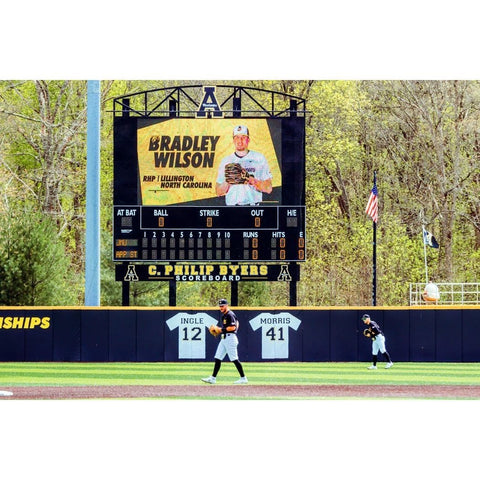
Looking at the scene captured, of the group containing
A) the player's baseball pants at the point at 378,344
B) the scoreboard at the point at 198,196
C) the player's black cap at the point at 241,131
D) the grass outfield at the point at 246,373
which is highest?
the player's black cap at the point at 241,131

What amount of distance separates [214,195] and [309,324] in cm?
323

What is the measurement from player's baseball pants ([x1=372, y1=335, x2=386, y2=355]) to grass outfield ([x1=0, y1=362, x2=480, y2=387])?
38 cm

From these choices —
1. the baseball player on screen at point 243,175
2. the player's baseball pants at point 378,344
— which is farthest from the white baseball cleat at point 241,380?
the baseball player on screen at point 243,175

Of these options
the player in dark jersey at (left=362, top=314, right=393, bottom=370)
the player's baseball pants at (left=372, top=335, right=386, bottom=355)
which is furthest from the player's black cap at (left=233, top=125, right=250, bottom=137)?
the player's baseball pants at (left=372, top=335, right=386, bottom=355)

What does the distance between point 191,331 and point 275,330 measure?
1.69m

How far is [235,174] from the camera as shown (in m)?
21.7

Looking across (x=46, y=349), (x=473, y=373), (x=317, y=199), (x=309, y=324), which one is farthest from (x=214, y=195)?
(x=317, y=199)

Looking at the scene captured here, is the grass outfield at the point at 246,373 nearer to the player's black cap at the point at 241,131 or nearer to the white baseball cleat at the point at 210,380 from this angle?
the white baseball cleat at the point at 210,380

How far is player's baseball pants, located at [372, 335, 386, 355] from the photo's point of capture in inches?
801

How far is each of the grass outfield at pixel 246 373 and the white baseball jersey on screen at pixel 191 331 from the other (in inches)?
11.0

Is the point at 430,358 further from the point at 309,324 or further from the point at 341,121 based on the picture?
the point at 341,121

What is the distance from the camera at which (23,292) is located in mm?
26125

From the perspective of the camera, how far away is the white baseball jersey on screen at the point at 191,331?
21.2 meters

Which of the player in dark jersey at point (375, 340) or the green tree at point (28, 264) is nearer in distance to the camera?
the player in dark jersey at point (375, 340)
